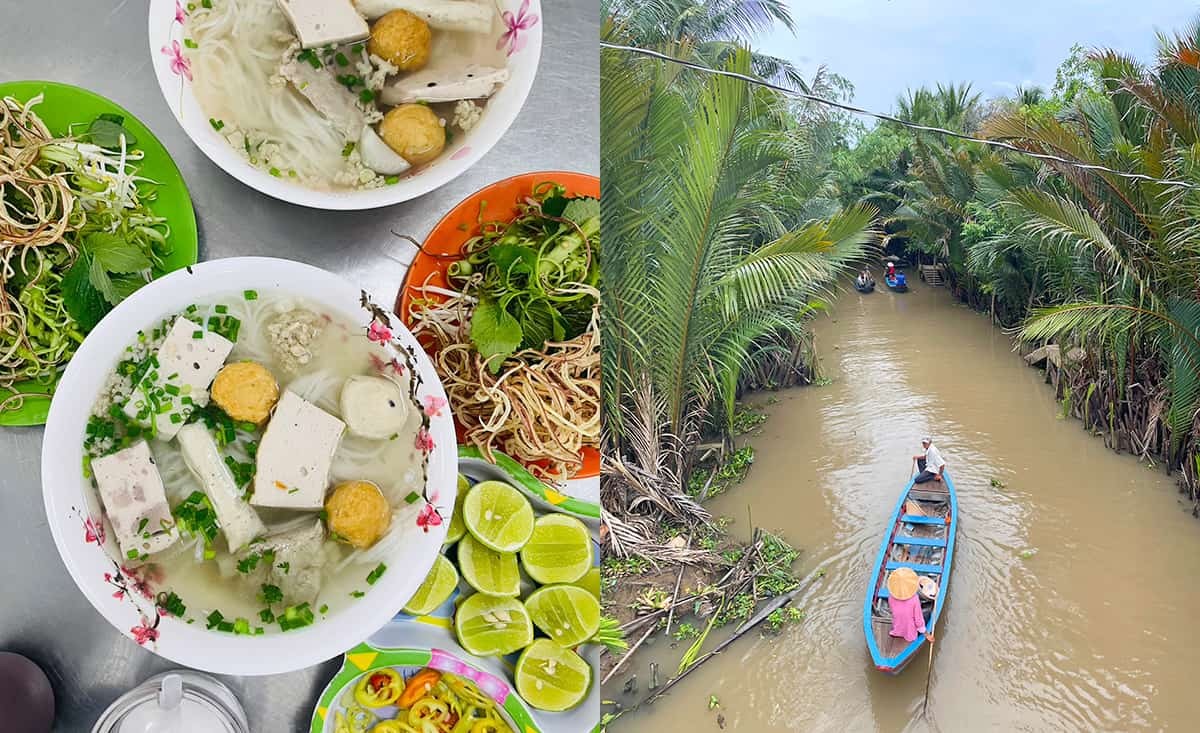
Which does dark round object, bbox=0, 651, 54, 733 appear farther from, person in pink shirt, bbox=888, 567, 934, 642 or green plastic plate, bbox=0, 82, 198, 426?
person in pink shirt, bbox=888, 567, 934, 642

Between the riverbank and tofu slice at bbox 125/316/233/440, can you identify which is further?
the riverbank

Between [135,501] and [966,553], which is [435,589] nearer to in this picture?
[135,501]

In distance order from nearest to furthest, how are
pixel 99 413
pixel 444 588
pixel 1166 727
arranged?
pixel 99 413 → pixel 444 588 → pixel 1166 727

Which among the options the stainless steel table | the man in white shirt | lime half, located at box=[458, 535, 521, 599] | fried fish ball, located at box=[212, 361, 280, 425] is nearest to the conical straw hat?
the man in white shirt

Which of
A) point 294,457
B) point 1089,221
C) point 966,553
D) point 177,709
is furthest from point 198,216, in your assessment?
point 1089,221

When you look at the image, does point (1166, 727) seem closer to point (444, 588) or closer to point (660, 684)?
point (660, 684)

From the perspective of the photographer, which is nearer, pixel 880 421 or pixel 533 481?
pixel 533 481

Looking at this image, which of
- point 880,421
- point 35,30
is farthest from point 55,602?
point 880,421

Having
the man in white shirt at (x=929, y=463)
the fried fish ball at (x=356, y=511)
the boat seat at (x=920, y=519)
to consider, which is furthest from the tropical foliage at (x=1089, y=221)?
the fried fish ball at (x=356, y=511)
